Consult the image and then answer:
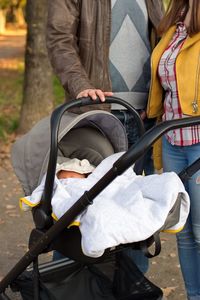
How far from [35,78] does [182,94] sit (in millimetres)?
4831

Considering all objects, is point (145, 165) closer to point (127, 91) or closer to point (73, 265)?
point (127, 91)

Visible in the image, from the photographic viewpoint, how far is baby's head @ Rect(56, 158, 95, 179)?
9.87 feet

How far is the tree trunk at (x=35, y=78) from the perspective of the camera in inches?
297

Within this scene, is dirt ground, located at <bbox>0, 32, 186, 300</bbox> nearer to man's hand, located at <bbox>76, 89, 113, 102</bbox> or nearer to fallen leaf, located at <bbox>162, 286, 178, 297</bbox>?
fallen leaf, located at <bbox>162, 286, 178, 297</bbox>

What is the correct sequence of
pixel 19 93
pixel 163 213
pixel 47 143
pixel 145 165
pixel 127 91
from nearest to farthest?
1. pixel 163 213
2. pixel 47 143
3. pixel 127 91
4. pixel 145 165
5. pixel 19 93

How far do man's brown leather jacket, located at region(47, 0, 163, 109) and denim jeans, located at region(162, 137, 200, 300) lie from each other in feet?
1.74

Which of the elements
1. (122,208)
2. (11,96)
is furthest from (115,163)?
(11,96)

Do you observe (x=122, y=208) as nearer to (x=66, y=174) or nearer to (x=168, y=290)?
(x=66, y=174)

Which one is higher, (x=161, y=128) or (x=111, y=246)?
(x=161, y=128)

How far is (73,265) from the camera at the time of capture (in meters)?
3.38

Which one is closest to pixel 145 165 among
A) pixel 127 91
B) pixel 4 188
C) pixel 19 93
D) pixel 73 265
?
pixel 127 91

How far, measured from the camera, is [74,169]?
9.96 feet

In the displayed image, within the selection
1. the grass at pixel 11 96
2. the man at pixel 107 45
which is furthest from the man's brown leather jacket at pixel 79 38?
the grass at pixel 11 96

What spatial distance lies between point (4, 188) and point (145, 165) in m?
2.78
